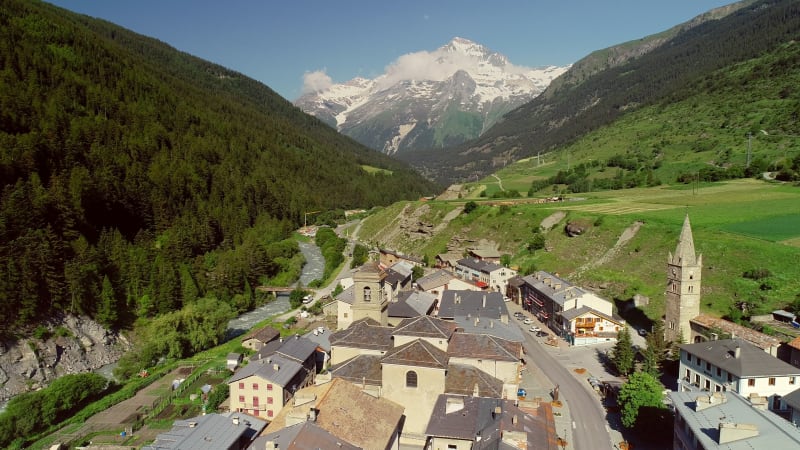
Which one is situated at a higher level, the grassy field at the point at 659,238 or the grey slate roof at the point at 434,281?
the grassy field at the point at 659,238

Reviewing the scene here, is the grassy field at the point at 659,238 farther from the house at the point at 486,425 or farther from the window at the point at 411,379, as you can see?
the window at the point at 411,379

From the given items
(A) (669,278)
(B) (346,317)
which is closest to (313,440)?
(B) (346,317)

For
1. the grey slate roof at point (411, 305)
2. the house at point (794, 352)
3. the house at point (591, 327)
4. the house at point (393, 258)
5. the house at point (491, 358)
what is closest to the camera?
the house at point (794, 352)

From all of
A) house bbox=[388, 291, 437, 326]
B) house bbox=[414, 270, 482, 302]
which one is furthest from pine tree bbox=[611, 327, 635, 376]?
house bbox=[414, 270, 482, 302]

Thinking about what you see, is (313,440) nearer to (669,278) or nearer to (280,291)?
(669,278)

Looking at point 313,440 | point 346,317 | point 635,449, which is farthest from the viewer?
point 346,317

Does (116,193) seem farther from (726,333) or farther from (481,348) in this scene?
(726,333)

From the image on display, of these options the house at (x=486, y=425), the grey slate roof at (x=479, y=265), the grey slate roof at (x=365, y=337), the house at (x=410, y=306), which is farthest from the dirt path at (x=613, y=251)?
the house at (x=486, y=425)
